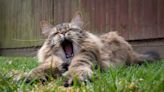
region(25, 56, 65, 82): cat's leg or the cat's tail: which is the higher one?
region(25, 56, 65, 82): cat's leg

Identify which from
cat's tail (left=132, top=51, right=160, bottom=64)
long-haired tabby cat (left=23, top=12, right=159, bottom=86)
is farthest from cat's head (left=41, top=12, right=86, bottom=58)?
cat's tail (left=132, top=51, right=160, bottom=64)

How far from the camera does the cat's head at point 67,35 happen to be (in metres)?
4.56

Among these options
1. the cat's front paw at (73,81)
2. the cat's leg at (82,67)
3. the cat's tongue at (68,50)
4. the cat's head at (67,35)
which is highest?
the cat's head at (67,35)

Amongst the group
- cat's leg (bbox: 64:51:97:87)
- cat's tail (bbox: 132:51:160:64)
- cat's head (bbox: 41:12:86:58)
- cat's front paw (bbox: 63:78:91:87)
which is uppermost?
cat's head (bbox: 41:12:86:58)

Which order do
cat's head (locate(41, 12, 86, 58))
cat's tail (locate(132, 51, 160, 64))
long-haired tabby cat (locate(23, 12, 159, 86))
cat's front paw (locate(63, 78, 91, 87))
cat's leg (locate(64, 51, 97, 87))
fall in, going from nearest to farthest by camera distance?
cat's front paw (locate(63, 78, 91, 87)) < cat's leg (locate(64, 51, 97, 87)) < long-haired tabby cat (locate(23, 12, 159, 86)) < cat's head (locate(41, 12, 86, 58)) < cat's tail (locate(132, 51, 160, 64))

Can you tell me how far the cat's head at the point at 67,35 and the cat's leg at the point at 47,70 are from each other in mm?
177

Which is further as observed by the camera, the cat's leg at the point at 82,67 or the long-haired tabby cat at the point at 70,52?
the long-haired tabby cat at the point at 70,52

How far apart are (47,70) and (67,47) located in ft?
2.14

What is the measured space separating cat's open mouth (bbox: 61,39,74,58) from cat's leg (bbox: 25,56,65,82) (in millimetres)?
138

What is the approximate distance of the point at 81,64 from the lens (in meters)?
4.03

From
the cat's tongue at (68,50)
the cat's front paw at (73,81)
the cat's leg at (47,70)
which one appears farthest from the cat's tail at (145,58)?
the cat's front paw at (73,81)

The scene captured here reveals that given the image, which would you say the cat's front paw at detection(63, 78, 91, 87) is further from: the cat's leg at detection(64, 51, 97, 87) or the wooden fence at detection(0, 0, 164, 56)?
the wooden fence at detection(0, 0, 164, 56)

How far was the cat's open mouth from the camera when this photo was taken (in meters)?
4.56

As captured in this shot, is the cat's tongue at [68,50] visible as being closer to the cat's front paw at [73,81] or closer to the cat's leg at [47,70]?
the cat's leg at [47,70]
